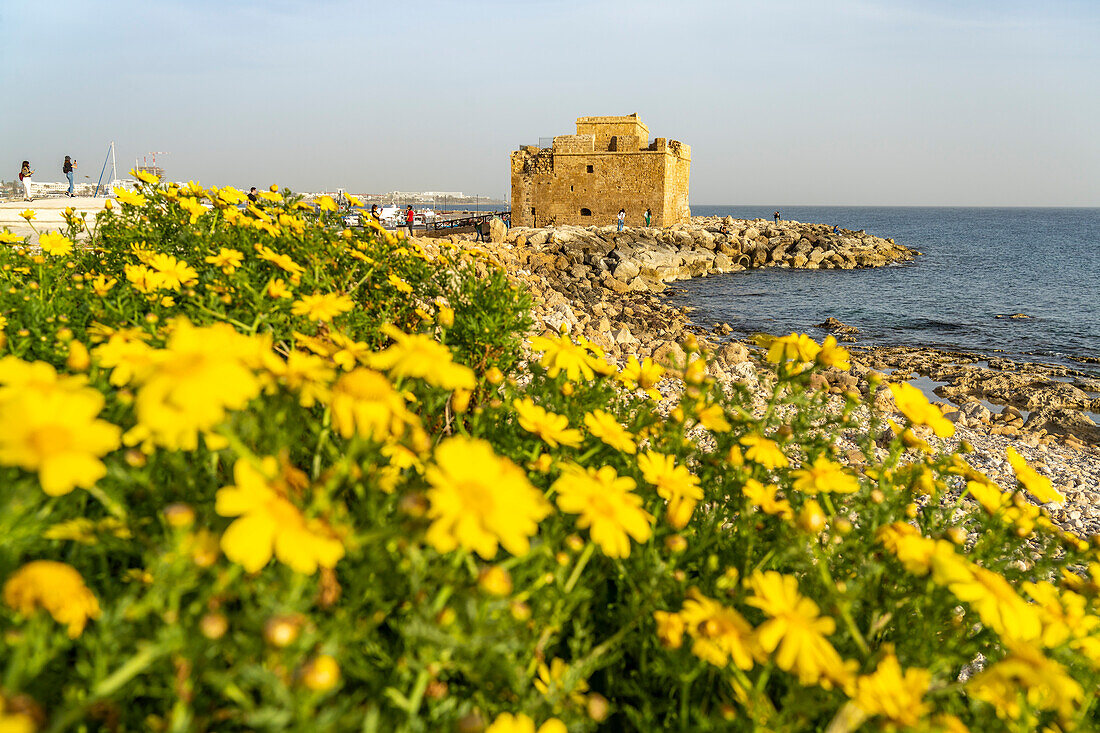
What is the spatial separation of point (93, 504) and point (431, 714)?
897 millimetres

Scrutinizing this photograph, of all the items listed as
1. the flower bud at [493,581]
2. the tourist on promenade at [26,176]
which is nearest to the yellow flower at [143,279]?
the flower bud at [493,581]

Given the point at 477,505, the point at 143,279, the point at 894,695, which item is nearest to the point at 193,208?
the point at 143,279

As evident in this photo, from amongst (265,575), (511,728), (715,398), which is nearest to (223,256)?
(265,575)

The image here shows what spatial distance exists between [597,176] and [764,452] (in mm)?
29544

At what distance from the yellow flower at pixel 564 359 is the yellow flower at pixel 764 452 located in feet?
1.74

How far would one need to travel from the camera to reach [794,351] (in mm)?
1885

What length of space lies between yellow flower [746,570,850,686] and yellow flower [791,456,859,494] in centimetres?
43

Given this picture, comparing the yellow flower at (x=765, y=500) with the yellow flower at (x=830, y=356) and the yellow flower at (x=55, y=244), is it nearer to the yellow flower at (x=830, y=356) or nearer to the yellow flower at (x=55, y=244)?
the yellow flower at (x=830, y=356)

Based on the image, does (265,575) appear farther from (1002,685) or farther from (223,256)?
(223,256)

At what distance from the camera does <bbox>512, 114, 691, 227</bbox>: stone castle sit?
2873cm

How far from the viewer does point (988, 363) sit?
41.1ft

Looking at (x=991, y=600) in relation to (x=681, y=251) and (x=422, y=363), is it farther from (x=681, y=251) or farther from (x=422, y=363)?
(x=681, y=251)

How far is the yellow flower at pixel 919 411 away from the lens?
1.72 meters

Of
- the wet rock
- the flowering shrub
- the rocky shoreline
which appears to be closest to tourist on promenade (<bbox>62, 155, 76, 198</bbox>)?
the rocky shoreline
